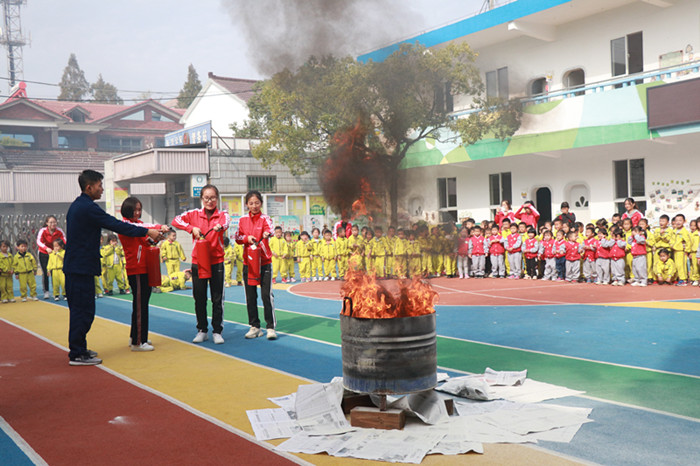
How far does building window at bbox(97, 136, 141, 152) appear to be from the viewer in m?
51.9

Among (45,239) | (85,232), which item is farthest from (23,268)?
(85,232)

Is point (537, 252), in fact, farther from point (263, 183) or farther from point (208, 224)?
point (263, 183)

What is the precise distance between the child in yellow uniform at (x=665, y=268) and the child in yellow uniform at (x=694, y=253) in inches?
14.9

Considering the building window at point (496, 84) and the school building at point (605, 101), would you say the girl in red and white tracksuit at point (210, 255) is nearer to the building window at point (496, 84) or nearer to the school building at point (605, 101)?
the building window at point (496, 84)

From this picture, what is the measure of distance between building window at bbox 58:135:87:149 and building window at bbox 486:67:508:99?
44916mm

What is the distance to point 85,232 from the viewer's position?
7.59m

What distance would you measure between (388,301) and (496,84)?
6.43 metres

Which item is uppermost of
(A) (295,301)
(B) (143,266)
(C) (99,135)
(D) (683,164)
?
(C) (99,135)

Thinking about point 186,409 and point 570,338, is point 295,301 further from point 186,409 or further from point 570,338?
point 186,409

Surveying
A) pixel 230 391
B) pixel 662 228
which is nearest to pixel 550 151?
pixel 662 228

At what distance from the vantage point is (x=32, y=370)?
715 centimetres

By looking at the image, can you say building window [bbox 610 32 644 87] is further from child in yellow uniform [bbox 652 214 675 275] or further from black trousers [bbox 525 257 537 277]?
black trousers [bbox 525 257 537 277]

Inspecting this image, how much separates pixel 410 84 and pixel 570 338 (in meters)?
3.83

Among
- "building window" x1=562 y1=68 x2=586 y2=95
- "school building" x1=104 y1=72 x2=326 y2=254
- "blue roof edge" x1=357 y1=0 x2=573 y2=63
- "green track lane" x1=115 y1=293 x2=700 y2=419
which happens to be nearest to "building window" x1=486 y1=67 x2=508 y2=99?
"blue roof edge" x1=357 y1=0 x2=573 y2=63
